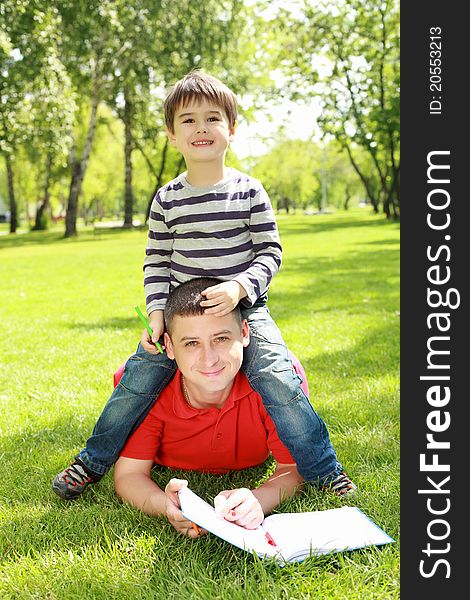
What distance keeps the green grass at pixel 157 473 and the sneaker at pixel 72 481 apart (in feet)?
0.15

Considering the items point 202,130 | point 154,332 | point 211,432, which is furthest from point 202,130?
point 211,432

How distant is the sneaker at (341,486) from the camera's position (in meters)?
2.89

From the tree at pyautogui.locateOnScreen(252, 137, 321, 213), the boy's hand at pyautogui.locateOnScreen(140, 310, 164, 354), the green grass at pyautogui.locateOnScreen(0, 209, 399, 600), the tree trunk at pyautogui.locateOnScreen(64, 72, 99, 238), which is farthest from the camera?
the tree at pyautogui.locateOnScreen(252, 137, 321, 213)

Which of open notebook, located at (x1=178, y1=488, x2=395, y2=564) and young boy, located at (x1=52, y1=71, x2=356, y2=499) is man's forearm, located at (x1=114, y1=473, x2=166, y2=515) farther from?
open notebook, located at (x1=178, y1=488, x2=395, y2=564)

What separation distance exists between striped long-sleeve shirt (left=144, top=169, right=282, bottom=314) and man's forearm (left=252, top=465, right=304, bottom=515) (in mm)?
733

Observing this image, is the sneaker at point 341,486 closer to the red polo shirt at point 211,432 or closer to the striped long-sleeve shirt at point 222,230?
the red polo shirt at point 211,432

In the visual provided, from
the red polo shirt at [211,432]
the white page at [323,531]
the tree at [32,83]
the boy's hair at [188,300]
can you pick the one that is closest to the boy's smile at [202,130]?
the boy's hair at [188,300]

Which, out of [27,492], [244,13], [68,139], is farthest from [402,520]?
[244,13]

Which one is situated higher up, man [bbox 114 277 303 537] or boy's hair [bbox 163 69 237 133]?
boy's hair [bbox 163 69 237 133]

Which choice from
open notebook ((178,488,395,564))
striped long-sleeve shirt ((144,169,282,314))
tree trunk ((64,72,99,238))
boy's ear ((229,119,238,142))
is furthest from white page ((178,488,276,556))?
tree trunk ((64,72,99,238))

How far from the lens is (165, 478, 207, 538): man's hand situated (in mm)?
2416

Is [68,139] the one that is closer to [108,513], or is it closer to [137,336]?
[137,336]

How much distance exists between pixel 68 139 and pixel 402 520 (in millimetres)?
23258

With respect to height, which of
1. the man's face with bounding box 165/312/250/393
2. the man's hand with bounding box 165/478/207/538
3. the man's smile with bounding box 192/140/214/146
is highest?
the man's smile with bounding box 192/140/214/146
